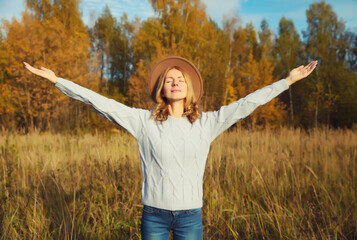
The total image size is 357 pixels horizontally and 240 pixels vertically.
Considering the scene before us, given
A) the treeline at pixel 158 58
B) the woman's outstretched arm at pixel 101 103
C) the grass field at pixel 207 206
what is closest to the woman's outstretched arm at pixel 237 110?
the woman's outstretched arm at pixel 101 103

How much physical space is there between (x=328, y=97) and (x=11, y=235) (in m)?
19.2

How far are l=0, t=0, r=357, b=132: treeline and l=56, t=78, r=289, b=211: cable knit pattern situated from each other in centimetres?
823

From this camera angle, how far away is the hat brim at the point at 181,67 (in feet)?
6.05

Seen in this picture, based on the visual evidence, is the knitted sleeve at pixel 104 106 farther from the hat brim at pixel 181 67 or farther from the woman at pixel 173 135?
the hat brim at pixel 181 67

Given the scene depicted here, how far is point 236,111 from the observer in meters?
1.71

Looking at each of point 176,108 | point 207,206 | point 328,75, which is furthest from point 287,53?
point 176,108

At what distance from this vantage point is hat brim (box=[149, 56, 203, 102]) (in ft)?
6.05

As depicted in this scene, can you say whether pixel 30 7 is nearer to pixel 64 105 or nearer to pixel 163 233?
pixel 64 105

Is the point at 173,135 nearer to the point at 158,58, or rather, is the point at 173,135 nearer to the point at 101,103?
the point at 101,103

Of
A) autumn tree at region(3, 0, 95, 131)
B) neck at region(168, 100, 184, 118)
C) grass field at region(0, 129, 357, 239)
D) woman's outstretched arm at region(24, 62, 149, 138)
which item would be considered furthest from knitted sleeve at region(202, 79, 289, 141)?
autumn tree at region(3, 0, 95, 131)

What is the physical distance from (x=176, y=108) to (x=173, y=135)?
0.21 m

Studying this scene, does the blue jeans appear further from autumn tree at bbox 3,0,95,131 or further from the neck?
autumn tree at bbox 3,0,95,131

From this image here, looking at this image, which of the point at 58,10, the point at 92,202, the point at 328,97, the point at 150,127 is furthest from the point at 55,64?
the point at 328,97

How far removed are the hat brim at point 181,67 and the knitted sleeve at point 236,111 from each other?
208mm
